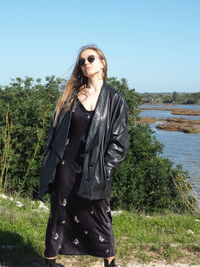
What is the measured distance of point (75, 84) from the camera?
151 inches

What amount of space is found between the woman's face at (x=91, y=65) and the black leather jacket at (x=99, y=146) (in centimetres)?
16

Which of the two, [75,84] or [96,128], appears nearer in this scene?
[96,128]

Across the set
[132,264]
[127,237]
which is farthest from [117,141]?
[127,237]

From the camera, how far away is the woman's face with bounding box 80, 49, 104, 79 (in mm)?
3635

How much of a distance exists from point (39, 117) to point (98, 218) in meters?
5.28

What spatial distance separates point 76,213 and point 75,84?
1161mm

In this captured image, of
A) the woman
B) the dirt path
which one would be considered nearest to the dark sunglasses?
the woman

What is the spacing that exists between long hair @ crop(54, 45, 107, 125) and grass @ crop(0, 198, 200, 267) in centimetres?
165

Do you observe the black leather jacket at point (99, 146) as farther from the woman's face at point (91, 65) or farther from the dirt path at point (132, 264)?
the dirt path at point (132, 264)

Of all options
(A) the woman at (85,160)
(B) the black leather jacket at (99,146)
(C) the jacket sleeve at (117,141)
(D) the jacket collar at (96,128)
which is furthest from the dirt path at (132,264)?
(D) the jacket collar at (96,128)

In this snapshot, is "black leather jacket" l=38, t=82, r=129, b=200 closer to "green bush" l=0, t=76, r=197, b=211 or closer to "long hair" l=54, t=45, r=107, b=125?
"long hair" l=54, t=45, r=107, b=125

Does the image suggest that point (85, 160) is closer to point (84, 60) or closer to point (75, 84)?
point (75, 84)

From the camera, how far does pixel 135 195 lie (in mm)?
8828

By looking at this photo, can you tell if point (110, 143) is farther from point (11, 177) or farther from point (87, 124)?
point (11, 177)
